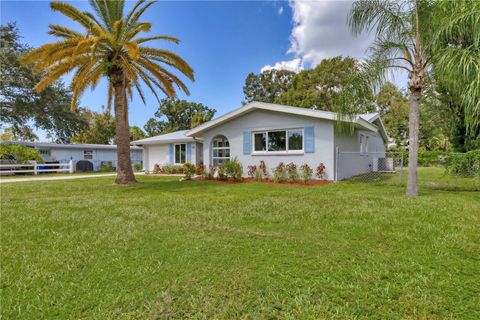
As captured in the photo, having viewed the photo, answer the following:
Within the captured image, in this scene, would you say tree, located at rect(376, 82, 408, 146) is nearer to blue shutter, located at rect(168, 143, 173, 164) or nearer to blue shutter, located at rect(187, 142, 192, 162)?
blue shutter, located at rect(187, 142, 192, 162)

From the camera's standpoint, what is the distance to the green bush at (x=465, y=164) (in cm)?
1097

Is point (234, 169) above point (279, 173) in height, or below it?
above

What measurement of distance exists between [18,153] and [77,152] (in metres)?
7.20

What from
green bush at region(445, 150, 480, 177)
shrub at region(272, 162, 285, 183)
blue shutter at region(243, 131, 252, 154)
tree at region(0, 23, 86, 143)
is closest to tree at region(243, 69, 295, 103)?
tree at region(0, 23, 86, 143)

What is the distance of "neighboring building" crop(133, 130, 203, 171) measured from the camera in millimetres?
20109

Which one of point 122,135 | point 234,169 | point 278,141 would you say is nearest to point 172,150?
point 122,135

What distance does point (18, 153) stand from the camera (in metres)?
21.1

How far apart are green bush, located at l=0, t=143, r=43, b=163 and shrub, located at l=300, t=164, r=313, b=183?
21.7m

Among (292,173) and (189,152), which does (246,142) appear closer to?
(292,173)

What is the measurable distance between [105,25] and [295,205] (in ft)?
37.3

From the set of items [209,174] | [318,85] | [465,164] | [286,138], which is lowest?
[209,174]

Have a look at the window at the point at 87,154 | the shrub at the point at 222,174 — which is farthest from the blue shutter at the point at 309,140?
the window at the point at 87,154

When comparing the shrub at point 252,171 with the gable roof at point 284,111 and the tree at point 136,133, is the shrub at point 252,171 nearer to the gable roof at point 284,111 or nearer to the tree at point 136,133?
the gable roof at point 284,111

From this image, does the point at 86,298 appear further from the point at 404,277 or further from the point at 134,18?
the point at 134,18
